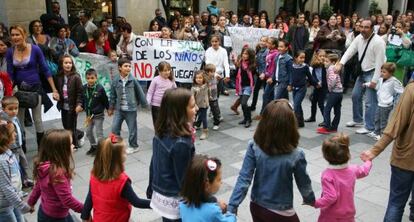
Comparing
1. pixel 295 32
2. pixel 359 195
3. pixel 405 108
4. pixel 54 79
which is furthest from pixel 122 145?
pixel 295 32

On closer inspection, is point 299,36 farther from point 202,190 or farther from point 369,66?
point 202,190

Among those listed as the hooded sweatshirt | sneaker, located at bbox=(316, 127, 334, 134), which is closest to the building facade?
sneaker, located at bbox=(316, 127, 334, 134)

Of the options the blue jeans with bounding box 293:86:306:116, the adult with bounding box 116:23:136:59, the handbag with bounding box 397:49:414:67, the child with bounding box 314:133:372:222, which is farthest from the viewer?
the handbag with bounding box 397:49:414:67

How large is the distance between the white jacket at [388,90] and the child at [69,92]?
4.76 m

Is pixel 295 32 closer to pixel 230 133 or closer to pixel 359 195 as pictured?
pixel 230 133

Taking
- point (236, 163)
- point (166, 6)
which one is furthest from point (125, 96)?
point (166, 6)

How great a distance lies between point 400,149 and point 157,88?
12.7ft

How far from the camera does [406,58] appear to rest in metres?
10.3

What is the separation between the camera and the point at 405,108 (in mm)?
3797

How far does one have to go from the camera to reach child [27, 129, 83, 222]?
333 cm

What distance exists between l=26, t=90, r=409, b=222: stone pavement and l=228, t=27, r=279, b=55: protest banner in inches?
104

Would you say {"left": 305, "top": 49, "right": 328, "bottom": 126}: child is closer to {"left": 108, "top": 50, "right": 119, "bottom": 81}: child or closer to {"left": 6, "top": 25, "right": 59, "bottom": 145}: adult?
{"left": 108, "top": 50, "right": 119, "bottom": 81}: child

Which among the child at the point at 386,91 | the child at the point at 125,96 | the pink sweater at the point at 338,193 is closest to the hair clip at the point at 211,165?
the pink sweater at the point at 338,193

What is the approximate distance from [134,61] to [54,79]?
2.15 m
